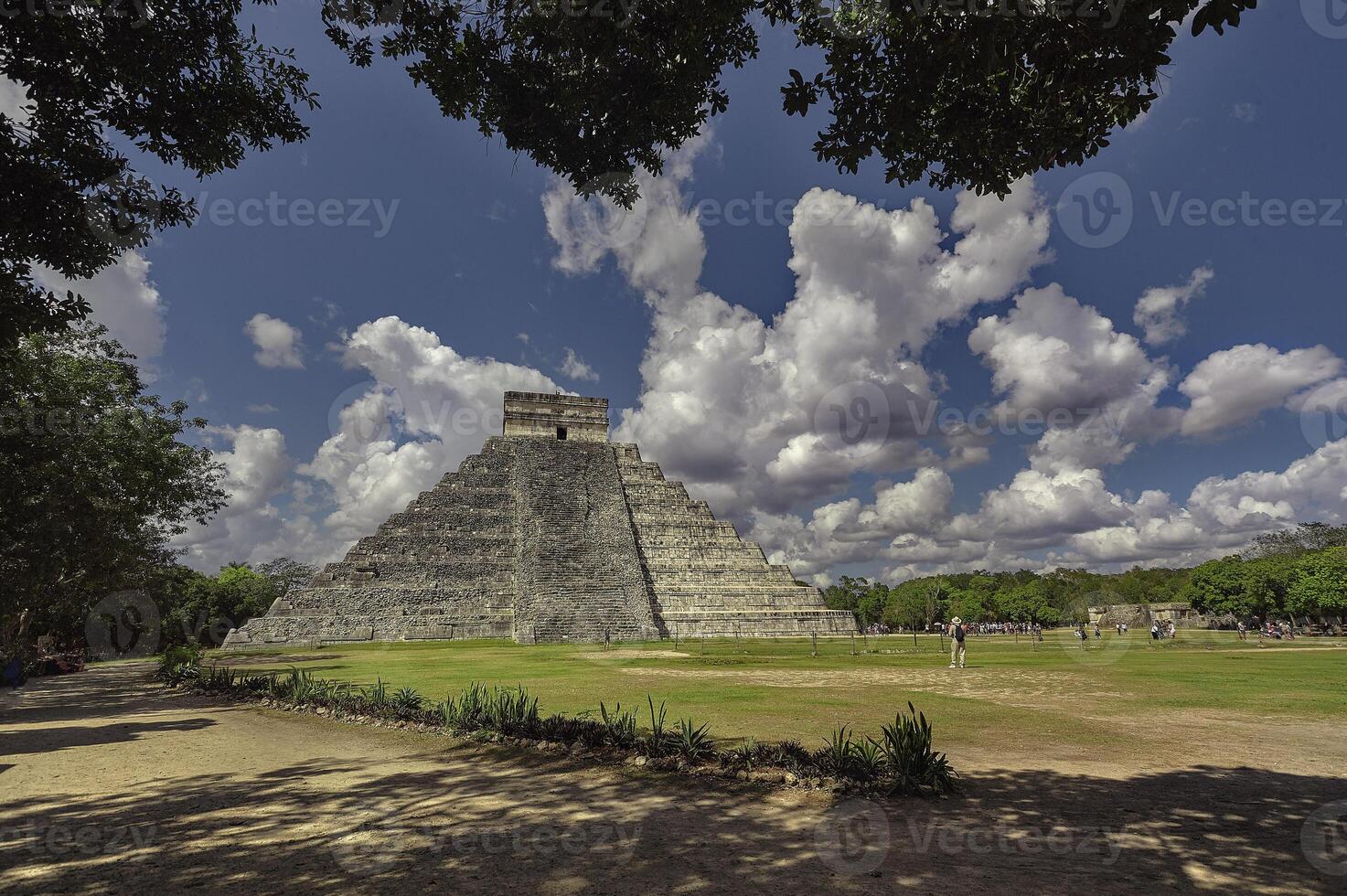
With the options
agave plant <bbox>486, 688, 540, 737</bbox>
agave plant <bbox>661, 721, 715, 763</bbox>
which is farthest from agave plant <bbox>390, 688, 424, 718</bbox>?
agave plant <bbox>661, 721, 715, 763</bbox>

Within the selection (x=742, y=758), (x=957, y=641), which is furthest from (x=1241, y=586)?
(x=742, y=758)

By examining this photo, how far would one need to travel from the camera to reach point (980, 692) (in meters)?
11.9

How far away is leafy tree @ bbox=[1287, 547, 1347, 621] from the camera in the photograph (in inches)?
1487

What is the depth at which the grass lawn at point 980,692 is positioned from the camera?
733 cm

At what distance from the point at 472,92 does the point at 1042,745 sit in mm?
9610

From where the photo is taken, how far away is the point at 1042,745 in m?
7.21

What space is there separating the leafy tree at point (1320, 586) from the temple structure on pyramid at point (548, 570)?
31276 mm

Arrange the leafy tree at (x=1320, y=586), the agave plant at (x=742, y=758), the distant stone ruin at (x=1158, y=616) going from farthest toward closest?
the distant stone ruin at (x=1158, y=616) < the leafy tree at (x=1320, y=586) < the agave plant at (x=742, y=758)

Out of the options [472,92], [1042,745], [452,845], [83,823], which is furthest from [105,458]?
[1042,745]

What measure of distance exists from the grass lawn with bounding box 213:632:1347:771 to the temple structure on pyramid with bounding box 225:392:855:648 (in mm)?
7941

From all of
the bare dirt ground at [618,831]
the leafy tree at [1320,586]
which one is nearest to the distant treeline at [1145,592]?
the leafy tree at [1320,586]

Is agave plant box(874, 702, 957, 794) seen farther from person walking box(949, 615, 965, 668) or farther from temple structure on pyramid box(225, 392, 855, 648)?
temple structure on pyramid box(225, 392, 855, 648)

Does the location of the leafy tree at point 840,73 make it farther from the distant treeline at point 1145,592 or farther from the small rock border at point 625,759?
the distant treeline at point 1145,592

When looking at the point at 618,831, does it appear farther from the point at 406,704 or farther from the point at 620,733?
the point at 406,704
